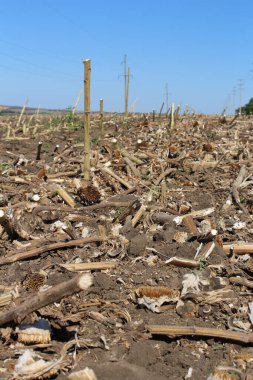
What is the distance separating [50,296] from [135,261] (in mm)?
1252

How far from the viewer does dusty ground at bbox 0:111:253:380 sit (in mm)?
2977

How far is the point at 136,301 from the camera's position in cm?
351

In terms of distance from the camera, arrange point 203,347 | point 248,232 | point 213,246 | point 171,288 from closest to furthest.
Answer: point 203,347
point 171,288
point 213,246
point 248,232

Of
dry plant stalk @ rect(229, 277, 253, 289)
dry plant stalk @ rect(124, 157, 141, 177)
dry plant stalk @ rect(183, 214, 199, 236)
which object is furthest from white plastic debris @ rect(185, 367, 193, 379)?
dry plant stalk @ rect(124, 157, 141, 177)

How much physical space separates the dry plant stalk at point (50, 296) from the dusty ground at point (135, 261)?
0.03 metres

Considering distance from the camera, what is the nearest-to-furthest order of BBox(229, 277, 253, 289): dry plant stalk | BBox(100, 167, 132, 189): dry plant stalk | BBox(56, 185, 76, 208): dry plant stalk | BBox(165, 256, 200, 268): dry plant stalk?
BBox(229, 277, 253, 289): dry plant stalk → BBox(165, 256, 200, 268): dry plant stalk → BBox(56, 185, 76, 208): dry plant stalk → BBox(100, 167, 132, 189): dry plant stalk

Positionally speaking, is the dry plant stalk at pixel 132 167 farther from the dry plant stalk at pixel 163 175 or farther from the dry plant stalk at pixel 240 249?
the dry plant stalk at pixel 240 249

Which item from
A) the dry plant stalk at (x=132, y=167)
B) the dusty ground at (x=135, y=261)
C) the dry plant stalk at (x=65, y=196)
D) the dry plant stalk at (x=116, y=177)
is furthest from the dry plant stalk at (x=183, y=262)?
the dry plant stalk at (x=132, y=167)

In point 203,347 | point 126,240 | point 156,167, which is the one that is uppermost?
point 156,167

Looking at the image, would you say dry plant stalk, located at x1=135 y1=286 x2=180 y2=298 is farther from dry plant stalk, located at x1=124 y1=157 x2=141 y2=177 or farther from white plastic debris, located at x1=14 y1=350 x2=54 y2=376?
dry plant stalk, located at x1=124 y1=157 x2=141 y2=177

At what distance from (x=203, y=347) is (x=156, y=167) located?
3.75 meters

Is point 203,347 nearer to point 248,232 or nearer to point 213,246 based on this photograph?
point 213,246

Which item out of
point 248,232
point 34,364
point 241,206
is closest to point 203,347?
point 34,364

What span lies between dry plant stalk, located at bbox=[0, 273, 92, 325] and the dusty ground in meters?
0.03
